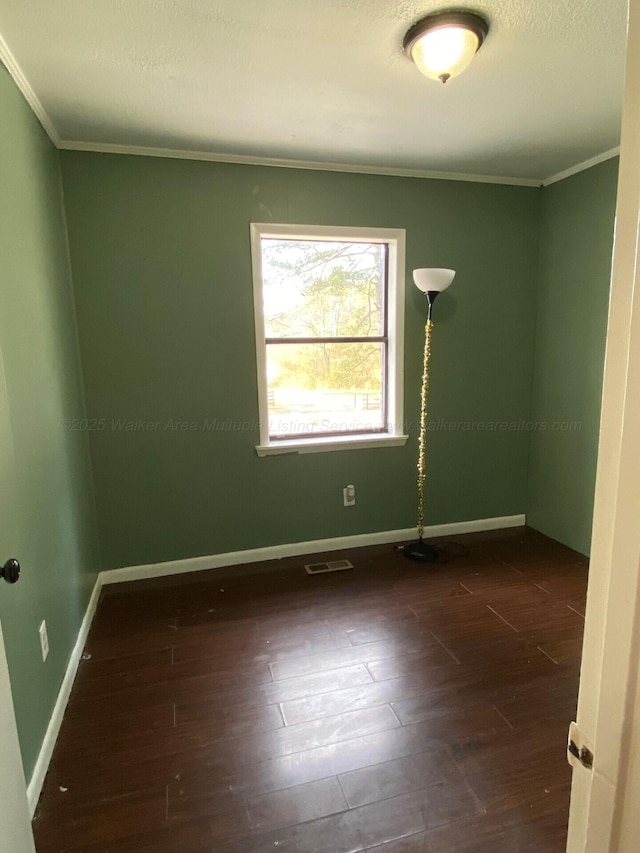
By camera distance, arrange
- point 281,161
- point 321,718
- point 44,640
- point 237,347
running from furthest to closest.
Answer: point 237,347, point 281,161, point 321,718, point 44,640

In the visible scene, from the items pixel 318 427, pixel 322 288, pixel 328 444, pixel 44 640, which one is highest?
pixel 322 288

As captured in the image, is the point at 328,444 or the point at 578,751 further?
the point at 328,444

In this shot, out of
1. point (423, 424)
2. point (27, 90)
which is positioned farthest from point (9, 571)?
point (423, 424)

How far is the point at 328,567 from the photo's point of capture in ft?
10.3

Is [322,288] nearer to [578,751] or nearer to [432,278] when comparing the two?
[432,278]

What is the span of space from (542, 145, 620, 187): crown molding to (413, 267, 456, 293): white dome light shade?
1.09m

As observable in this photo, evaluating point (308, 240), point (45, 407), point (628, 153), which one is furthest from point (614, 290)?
point (308, 240)

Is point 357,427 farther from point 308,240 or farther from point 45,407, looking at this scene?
point 45,407

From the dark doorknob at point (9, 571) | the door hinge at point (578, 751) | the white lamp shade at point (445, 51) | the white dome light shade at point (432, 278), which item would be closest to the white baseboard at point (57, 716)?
the dark doorknob at point (9, 571)

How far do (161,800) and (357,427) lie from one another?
2.31 metres

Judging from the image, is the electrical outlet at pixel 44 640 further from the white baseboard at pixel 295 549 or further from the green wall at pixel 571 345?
the green wall at pixel 571 345

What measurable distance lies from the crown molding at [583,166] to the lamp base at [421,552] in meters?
2.62

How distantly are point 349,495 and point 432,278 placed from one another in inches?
60.2

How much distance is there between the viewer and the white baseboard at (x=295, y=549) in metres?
3.02
